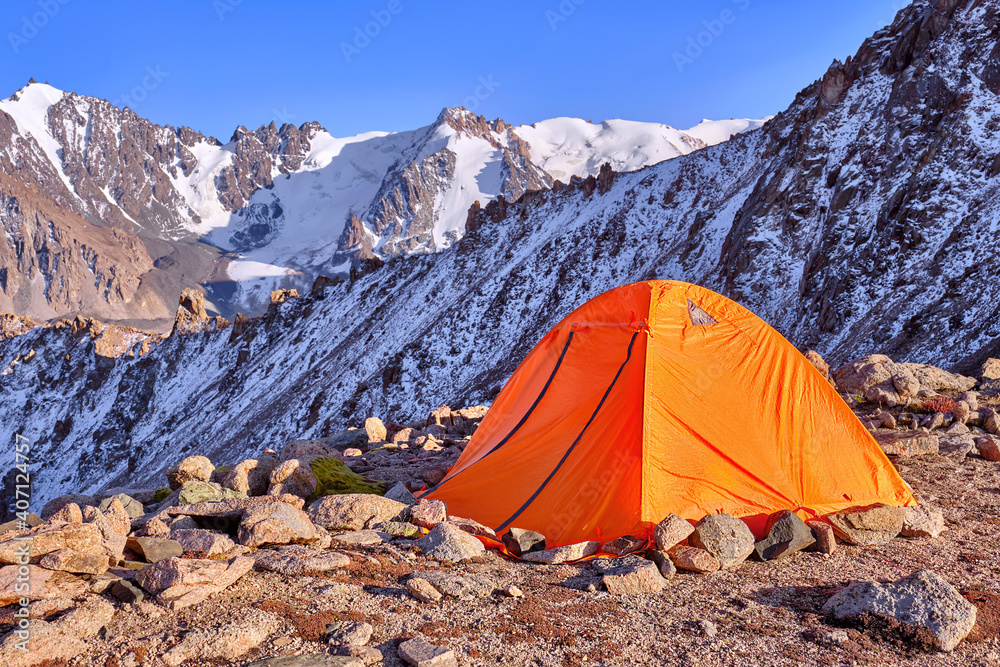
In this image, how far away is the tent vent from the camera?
7.29 m

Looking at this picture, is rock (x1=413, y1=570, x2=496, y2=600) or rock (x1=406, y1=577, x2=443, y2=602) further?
rock (x1=413, y1=570, x2=496, y2=600)

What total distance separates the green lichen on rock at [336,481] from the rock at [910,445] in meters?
7.05

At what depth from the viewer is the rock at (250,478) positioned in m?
7.90

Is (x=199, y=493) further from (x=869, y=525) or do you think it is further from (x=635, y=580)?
(x=869, y=525)

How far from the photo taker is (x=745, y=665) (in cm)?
388

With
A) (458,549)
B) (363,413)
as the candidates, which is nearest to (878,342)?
(458,549)

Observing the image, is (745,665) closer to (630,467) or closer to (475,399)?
(630,467)

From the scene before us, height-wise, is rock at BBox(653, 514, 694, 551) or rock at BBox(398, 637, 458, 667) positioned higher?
rock at BBox(653, 514, 694, 551)

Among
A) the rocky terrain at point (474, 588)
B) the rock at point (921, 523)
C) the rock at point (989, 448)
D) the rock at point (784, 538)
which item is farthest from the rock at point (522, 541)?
the rock at point (989, 448)

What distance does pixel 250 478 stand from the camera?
26.2 ft

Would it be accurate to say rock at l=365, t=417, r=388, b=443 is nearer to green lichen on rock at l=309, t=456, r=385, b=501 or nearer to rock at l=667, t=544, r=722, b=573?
green lichen on rock at l=309, t=456, r=385, b=501

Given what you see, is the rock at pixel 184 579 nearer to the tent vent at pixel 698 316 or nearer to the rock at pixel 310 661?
the rock at pixel 310 661

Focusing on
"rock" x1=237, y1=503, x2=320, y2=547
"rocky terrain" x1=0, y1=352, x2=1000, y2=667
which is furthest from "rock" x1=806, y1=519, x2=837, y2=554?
"rock" x1=237, y1=503, x2=320, y2=547

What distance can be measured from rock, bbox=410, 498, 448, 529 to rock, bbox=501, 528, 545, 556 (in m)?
0.79
